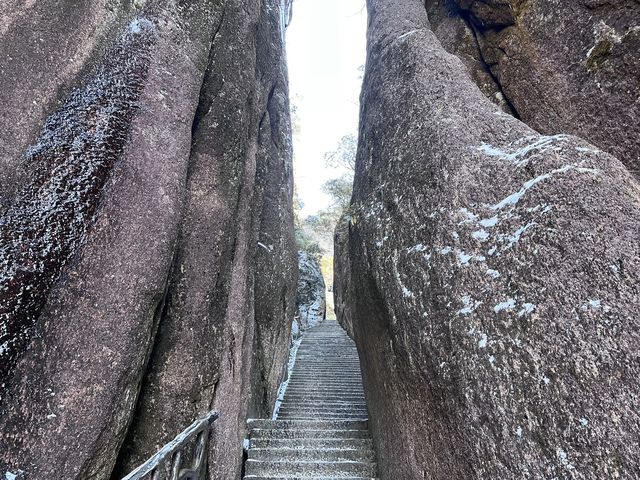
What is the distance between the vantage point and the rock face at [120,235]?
2299mm

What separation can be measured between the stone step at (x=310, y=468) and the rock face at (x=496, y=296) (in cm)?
35

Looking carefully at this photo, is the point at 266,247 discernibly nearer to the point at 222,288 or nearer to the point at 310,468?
the point at 222,288

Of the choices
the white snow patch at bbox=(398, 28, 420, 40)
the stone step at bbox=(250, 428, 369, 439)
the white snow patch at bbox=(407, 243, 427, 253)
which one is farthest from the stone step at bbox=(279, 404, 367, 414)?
the white snow patch at bbox=(398, 28, 420, 40)

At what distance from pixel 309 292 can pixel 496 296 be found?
1579 centimetres

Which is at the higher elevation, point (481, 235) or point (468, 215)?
point (468, 215)

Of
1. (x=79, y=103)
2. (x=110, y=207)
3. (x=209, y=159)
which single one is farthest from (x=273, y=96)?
(x=110, y=207)

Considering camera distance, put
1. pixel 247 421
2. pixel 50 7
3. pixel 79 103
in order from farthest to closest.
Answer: pixel 247 421, pixel 50 7, pixel 79 103

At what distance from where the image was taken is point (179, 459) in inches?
103

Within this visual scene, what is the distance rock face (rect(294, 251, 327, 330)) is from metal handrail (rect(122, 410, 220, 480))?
13.5 m

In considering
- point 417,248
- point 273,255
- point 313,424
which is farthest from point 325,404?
point 417,248

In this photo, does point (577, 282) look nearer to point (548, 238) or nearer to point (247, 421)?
point (548, 238)

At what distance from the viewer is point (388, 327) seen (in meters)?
3.69

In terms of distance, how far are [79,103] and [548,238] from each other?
390 cm

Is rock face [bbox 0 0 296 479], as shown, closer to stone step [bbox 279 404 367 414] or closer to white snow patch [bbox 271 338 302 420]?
Answer: white snow patch [bbox 271 338 302 420]
